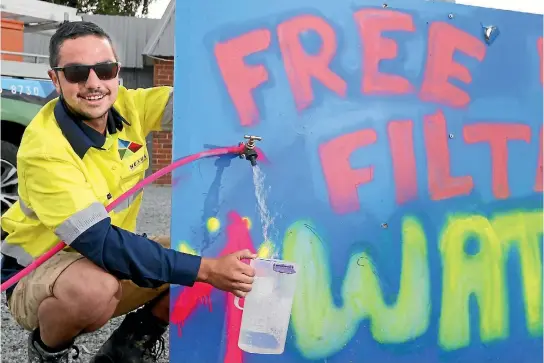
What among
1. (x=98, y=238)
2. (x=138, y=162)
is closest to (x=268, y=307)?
(x=98, y=238)

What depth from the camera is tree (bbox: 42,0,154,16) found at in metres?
19.2

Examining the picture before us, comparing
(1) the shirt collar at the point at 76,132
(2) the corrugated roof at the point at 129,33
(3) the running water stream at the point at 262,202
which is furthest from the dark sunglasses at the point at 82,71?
(2) the corrugated roof at the point at 129,33

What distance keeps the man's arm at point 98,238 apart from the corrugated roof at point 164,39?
762 cm

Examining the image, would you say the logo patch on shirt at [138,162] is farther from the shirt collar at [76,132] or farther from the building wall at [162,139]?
the building wall at [162,139]

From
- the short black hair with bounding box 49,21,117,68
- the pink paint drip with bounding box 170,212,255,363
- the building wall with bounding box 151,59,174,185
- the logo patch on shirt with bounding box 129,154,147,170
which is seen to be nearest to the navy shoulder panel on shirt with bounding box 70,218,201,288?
the pink paint drip with bounding box 170,212,255,363

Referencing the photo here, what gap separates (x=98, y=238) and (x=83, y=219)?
66mm

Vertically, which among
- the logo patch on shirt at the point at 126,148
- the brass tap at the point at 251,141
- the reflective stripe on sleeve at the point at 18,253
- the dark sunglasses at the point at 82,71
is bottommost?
the reflective stripe on sleeve at the point at 18,253

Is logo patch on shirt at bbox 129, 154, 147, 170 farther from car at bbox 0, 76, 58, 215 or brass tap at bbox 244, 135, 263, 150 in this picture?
car at bbox 0, 76, 58, 215

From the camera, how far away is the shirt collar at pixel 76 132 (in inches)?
79.5

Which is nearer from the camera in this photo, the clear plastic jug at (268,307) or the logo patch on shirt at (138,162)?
the clear plastic jug at (268,307)

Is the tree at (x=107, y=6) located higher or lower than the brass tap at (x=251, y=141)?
higher

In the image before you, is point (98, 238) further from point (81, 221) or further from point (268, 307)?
point (268, 307)

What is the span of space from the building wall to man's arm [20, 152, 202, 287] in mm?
7345

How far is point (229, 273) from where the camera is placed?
1913 mm
